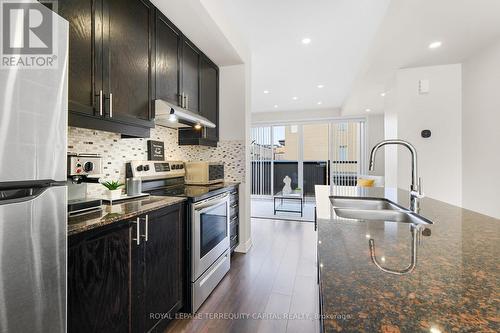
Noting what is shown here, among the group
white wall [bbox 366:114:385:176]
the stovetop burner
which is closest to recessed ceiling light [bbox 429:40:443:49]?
the stovetop burner

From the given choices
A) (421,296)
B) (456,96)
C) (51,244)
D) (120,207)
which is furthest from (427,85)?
(51,244)

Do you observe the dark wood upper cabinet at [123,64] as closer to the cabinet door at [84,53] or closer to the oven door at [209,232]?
the cabinet door at [84,53]

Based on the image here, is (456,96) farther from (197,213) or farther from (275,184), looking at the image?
(275,184)

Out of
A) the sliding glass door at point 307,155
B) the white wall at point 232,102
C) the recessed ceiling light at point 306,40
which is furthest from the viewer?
the sliding glass door at point 307,155

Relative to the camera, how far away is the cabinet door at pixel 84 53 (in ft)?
4.09

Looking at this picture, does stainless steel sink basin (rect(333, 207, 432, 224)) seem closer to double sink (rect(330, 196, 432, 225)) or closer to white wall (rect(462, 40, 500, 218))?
double sink (rect(330, 196, 432, 225))

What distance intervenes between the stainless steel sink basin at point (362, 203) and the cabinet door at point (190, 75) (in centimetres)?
167

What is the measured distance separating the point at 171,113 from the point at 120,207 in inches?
33.8

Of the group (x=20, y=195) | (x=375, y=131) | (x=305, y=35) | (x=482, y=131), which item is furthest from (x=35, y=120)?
(x=375, y=131)

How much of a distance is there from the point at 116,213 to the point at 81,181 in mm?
405

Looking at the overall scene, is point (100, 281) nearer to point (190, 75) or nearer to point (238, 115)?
point (190, 75)

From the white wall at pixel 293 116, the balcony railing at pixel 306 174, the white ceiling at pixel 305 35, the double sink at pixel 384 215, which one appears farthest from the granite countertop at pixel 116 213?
the white wall at pixel 293 116

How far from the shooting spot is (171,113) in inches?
75.3

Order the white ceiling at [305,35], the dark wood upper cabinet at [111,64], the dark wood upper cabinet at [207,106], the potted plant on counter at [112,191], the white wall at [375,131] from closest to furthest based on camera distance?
the dark wood upper cabinet at [111,64], the potted plant on counter at [112,191], the white ceiling at [305,35], the dark wood upper cabinet at [207,106], the white wall at [375,131]
